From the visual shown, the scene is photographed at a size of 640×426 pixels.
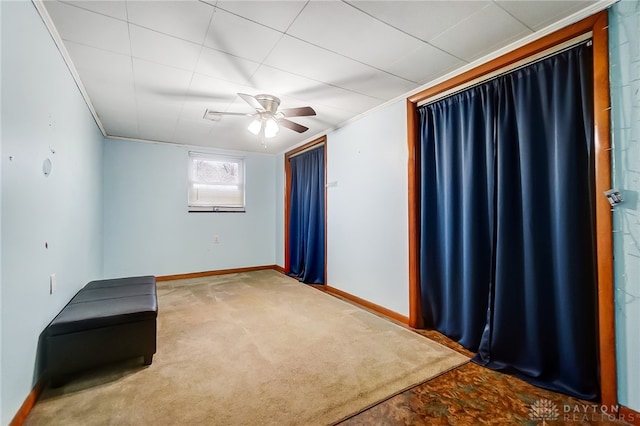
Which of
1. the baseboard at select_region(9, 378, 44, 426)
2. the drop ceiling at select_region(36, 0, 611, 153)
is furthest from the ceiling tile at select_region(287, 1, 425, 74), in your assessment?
the baseboard at select_region(9, 378, 44, 426)

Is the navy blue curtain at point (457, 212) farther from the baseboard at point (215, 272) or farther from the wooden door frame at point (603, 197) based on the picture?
the baseboard at point (215, 272)

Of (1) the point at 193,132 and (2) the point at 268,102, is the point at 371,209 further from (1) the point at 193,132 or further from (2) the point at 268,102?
(1) the point at 193,132

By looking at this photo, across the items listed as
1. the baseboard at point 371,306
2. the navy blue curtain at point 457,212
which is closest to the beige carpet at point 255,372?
the baseboard at point 371,306

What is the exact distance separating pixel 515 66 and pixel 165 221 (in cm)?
524

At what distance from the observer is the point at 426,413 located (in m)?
1.65

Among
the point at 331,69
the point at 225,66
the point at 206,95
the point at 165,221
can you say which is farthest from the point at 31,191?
the point at 165,221

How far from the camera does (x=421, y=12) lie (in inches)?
69.1

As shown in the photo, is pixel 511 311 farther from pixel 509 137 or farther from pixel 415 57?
pixel 415 57

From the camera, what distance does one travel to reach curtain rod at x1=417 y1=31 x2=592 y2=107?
74.1 inches

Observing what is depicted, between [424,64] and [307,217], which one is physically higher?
[424,64]

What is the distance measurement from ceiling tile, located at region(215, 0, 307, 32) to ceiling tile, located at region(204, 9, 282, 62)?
5cm

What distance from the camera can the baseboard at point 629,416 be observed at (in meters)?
1.53

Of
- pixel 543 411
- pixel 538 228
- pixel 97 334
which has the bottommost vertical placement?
pixel 543 411

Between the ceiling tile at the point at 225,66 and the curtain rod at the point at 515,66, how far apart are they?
5.85ft
